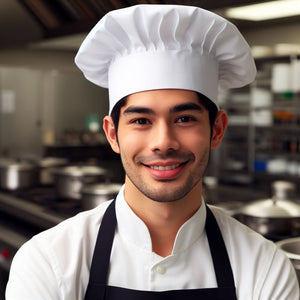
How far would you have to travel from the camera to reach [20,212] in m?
2.74

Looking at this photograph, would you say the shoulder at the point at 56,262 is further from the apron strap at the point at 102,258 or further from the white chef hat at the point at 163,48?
the white chef hat at the point at 163,48

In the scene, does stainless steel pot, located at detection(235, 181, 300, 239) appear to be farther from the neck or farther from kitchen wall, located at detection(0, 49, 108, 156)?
kitchen wall, located at detection(0, 49, 108, 156)

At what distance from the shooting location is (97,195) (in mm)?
2410

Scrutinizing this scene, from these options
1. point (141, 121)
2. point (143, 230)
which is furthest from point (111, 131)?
point (143, 230)

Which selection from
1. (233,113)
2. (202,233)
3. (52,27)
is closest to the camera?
(202,233)

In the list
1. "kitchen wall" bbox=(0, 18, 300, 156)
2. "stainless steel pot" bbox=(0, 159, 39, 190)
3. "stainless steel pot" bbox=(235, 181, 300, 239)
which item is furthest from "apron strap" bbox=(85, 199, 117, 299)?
"kitchen wall" bbox=(0, 18, 300, 156)

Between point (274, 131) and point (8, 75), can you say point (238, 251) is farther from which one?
point (274, 131)

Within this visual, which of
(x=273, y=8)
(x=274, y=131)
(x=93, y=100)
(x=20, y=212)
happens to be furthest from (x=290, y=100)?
(x=273, y=8)

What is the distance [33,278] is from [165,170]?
1.19ft

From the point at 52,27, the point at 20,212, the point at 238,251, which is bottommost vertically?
the point at 20,212

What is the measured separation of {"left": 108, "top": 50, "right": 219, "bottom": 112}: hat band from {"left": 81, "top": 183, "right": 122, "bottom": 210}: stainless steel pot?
1.25m

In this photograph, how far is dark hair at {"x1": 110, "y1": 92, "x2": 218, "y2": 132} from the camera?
3.74ft

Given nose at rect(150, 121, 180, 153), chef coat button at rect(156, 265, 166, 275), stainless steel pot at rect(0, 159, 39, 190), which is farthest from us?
stainless steel pot at rect(0, 159, 39, 190)

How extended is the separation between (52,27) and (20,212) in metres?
0.99
